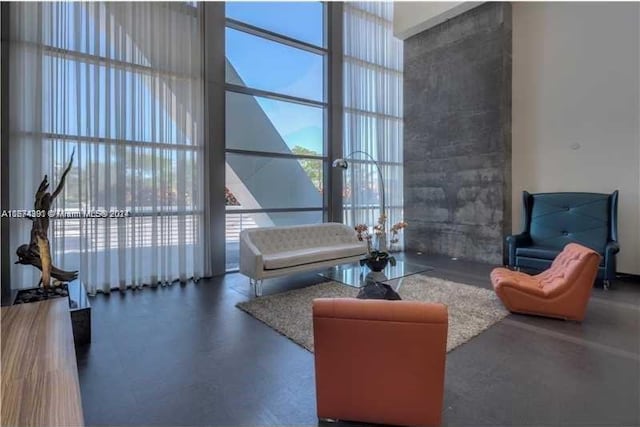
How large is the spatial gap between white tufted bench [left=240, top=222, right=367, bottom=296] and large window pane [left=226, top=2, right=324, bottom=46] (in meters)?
3.57

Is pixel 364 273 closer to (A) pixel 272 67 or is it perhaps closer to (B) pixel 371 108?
(B) pixel 371 108

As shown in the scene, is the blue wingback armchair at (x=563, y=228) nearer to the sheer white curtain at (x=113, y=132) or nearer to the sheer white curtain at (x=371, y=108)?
the sheer white curtain at (x=371, y=108)

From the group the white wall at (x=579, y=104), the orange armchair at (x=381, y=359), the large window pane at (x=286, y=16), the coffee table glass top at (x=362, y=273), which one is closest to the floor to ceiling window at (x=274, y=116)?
the large window pane at (x=286, y=16)

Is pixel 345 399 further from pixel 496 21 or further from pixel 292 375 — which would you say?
pixel 496 21

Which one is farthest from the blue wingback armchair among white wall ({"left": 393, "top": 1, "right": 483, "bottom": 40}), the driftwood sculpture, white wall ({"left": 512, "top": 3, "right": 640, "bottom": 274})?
the driftwood sculpture

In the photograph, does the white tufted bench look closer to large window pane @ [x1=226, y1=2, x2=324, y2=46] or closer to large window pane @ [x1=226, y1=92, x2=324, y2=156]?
large window pane @ [x1=226, y1=92, x2=324, y2=156]

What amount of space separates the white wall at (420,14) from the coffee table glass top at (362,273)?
485 centimetres

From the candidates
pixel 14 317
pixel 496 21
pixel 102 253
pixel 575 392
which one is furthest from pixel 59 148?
pixel 496 21

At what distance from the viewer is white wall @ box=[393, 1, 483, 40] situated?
613cm

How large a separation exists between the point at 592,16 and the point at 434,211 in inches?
157

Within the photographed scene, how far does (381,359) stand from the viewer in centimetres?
172

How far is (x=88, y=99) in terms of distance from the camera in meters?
4.08

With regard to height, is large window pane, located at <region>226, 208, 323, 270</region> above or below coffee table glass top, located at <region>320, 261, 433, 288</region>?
above

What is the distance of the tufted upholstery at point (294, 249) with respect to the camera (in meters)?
4.30
